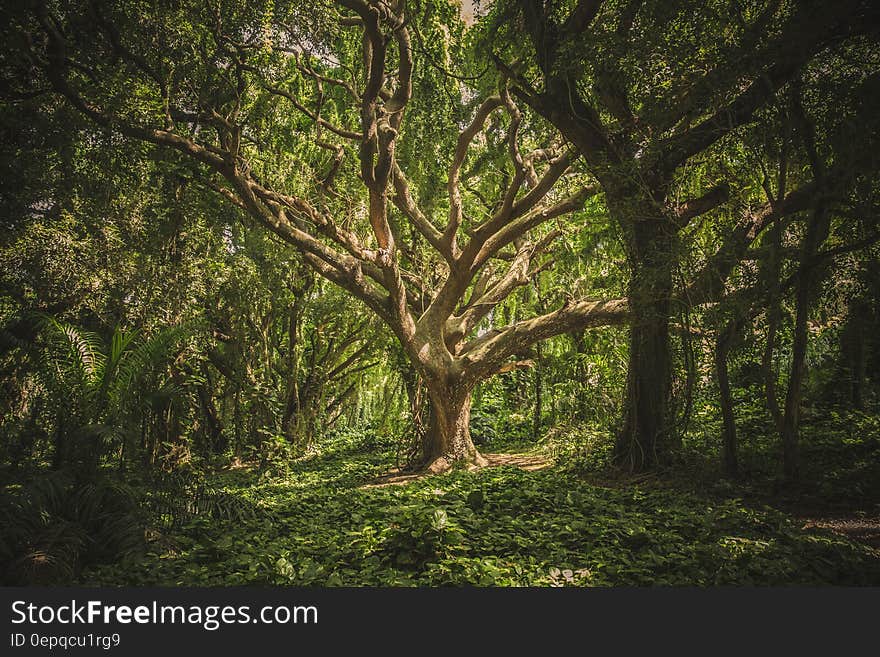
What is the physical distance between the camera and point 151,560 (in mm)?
3232

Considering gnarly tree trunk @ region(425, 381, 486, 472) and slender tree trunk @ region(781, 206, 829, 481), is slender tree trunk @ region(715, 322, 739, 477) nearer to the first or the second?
slender tree trunk @ region(781, 206, 829, 481)

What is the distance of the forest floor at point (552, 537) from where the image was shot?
2861mm

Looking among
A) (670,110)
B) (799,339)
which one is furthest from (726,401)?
(670,110)

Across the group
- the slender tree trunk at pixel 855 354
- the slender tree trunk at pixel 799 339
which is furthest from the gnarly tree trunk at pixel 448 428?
the slender tree trunk at pixel 855 354

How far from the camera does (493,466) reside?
25.5 ft

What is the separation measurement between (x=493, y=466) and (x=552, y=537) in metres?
4.25

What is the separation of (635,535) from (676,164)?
3.96 m

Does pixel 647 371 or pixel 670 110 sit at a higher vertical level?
pixel 670 110

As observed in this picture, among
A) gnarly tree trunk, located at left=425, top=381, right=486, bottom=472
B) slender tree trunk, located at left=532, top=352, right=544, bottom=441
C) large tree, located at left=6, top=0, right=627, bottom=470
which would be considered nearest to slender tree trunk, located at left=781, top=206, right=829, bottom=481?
large tree, located at left=6, top=0, right=627, bottom=470

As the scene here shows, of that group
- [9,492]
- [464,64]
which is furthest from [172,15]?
[9,492]

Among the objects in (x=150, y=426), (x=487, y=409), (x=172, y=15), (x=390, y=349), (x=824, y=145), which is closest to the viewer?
(x=824, y=145)

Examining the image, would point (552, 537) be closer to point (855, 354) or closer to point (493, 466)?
point (493, 466)

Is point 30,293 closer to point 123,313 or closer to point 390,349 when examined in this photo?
point 123,313

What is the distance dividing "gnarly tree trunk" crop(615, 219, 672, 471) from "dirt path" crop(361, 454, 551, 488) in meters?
1.81
